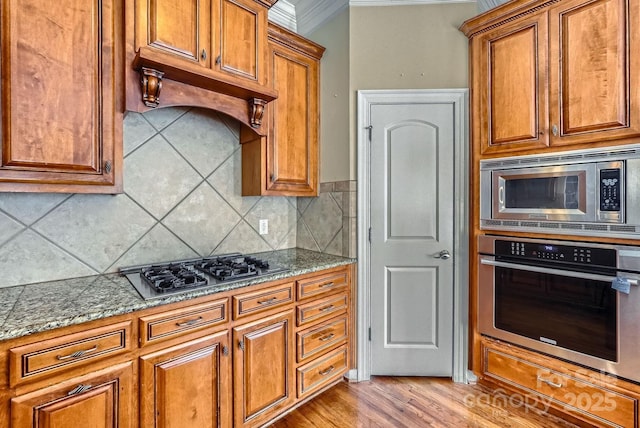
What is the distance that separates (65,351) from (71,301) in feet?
0.78

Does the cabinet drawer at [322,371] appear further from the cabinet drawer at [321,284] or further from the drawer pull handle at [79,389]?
the drawer pull handle at [79,389]

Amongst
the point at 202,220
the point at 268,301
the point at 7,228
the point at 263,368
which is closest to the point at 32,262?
the point at 7,228

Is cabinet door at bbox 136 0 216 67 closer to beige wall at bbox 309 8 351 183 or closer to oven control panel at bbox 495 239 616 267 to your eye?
beige wall at bbox 309 8 351 183

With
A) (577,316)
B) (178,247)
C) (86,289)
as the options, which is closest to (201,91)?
(178,247)

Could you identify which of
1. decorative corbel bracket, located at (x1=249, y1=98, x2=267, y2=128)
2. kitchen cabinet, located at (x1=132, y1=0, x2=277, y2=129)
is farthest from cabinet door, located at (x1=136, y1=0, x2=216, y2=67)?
decorative corbel bracket, located at (x1=249, y1=98, x2=267, y2=128)

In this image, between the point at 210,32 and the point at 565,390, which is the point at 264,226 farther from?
the point at 565,390

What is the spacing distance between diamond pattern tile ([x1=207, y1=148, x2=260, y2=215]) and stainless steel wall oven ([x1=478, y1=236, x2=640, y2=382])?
1.75 meters

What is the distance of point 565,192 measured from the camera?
1.82 m

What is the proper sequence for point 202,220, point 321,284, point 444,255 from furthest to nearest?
point 444,255
point 202,220
point 321,284

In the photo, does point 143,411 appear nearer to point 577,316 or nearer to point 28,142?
point 28,142

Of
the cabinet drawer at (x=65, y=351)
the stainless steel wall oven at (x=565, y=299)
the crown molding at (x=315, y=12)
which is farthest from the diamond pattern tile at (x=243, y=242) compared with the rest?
the crown molding at (x=315, y=12)

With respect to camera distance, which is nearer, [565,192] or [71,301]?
[71,301]

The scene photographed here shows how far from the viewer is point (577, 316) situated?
5.88 ft

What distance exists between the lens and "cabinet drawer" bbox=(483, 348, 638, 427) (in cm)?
165
